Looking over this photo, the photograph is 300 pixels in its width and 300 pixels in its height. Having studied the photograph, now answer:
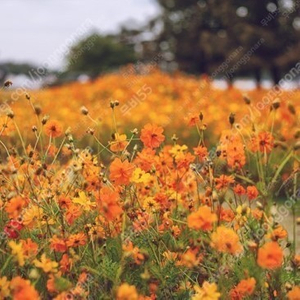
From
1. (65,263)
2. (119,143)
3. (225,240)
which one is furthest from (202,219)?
(119,143)

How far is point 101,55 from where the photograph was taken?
36344 mm

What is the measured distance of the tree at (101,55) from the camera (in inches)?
1380

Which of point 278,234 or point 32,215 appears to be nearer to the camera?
point 278,234

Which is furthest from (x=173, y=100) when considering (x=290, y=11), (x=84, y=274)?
(x=290, y=11)

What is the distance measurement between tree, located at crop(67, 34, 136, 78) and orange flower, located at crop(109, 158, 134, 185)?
105 ft

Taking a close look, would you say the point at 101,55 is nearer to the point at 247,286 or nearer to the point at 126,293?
the point at 247,286

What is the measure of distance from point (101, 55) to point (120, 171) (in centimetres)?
3405

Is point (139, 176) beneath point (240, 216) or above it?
above

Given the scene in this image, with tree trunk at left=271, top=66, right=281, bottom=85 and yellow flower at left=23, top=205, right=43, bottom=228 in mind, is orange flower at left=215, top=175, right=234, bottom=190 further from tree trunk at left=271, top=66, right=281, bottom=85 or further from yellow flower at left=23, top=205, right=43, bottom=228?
tree trunk at left=271, top=66, right=281, bottom=85

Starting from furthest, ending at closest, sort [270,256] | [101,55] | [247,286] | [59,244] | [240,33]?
[101,55] < [240,33] < [59,244] < [247,286] < [270,256]

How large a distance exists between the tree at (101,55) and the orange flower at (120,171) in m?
31.9

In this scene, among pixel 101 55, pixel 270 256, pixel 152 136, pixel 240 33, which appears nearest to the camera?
pixel 270 256

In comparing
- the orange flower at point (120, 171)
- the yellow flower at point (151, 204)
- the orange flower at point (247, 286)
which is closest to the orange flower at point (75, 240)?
the orange flower at point (120, 171)

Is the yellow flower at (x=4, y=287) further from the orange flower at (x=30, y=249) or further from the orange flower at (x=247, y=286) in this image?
the orange flower at (x=247, y=286)
